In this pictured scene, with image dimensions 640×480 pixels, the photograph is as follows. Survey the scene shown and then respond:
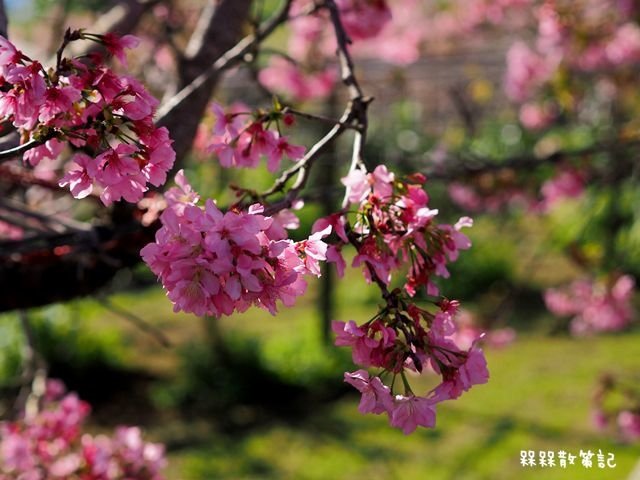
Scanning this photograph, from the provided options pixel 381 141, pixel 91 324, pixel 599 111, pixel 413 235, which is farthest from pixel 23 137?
pixel 599 111

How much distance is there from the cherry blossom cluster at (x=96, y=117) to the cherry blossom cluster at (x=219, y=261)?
0.14 meters

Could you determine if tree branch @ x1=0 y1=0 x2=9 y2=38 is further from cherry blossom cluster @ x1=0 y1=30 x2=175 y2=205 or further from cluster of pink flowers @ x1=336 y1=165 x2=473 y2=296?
cluster of pink flowers @ x1=336 y1=165 x2=473 y2=296

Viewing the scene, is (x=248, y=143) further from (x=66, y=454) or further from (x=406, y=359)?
(x=66, y=454)

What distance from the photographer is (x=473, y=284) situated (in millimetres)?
A: 8148

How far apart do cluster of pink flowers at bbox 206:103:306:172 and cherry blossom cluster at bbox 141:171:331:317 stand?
16.1 inches

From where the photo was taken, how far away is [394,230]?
1288mm

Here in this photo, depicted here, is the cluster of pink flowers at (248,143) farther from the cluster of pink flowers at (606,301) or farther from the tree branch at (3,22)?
the cluster of pink flowers at (606,301)

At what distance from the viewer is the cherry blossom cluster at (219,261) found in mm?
1074

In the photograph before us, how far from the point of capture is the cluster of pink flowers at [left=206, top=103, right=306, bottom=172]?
1514 mm

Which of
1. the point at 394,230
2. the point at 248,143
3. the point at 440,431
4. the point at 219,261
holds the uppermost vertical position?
the point at 440,431

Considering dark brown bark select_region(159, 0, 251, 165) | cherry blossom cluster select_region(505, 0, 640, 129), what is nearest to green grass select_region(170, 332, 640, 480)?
cherry blossom cluster select_region(505, 0, 640, 129)

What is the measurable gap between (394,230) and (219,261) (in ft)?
1.12

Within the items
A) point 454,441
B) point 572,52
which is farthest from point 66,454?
point 572,52

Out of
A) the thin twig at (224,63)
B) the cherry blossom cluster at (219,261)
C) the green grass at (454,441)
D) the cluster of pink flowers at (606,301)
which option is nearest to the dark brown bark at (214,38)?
the thin twig at (224,63)
